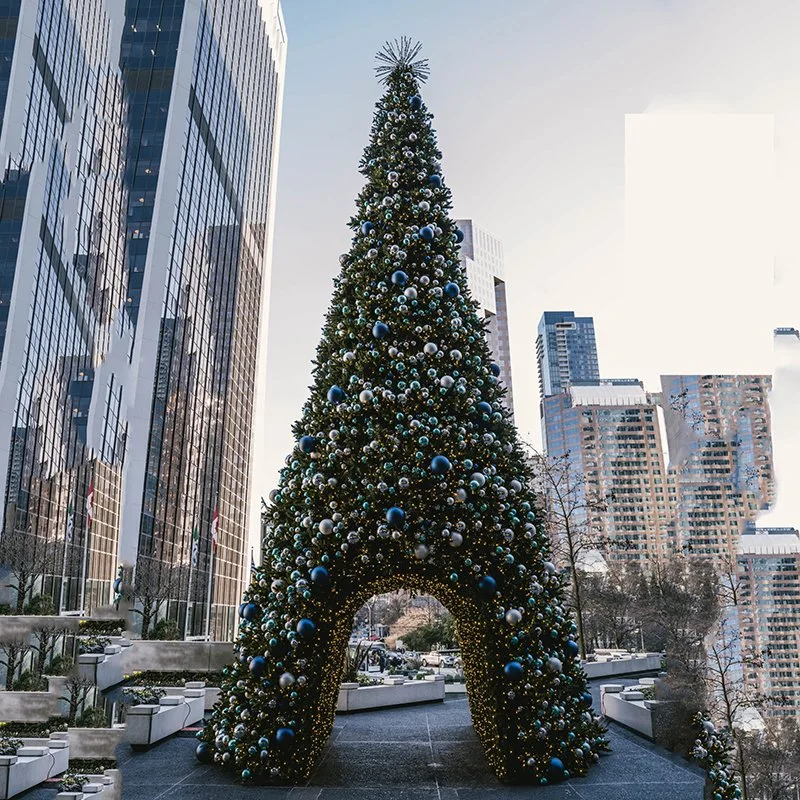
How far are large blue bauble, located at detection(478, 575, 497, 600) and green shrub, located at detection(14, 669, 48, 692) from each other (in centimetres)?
1025

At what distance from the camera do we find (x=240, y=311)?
66.2 meters

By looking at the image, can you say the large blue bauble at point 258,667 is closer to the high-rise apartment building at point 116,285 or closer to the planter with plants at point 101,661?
the planter with plants at point 101,661

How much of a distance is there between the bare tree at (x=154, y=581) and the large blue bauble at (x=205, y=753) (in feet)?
62.6

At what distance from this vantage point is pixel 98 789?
6930 millimetres

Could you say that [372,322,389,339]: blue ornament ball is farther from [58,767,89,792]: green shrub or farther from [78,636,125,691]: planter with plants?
[78,636,125,691]: planter with plants

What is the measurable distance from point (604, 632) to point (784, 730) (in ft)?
31.1

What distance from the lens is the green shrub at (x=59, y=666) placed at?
14695 mm

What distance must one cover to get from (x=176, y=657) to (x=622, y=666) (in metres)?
13.4

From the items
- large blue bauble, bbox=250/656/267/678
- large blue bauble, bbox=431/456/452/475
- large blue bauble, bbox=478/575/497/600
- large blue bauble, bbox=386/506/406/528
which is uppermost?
large blue bauble, bbox=431/456/452/475

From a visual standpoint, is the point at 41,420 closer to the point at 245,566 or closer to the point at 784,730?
the point at 245,566

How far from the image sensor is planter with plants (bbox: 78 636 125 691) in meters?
13.8

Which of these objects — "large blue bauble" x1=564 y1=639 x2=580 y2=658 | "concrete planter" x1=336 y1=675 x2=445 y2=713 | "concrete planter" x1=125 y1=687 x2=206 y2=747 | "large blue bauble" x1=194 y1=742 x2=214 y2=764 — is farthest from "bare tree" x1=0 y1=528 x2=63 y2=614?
"large blue bauble" x1=564 y1=639 x2=580 y2=658

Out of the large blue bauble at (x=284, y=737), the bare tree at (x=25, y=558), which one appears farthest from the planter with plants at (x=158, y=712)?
the bare tree at (x=25, y=558)

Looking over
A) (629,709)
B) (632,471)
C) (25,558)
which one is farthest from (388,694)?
(632,471)
